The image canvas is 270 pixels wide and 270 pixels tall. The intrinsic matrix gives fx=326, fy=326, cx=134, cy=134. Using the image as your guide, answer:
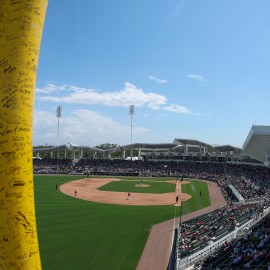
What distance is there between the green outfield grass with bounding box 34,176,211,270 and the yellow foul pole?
1641 cm

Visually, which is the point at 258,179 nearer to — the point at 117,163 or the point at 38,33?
the point at 117,163

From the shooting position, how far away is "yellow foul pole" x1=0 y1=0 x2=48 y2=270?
290 centimetres

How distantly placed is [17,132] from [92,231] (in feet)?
77.6

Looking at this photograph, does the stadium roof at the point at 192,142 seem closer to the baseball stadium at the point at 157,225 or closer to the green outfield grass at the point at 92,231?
the baseball stadium at the point at 157,225

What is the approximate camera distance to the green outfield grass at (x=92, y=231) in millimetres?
19141

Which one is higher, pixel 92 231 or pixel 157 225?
pixel 92 231

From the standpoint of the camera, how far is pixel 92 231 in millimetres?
25312

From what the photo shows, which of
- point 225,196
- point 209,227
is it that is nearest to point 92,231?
point 209,227

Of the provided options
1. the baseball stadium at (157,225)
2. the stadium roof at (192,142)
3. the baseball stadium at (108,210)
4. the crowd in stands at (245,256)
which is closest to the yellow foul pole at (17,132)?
the baseball stadium at (108,210)

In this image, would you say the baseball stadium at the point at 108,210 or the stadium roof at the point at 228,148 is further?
the stadium roof at the point at 228,148

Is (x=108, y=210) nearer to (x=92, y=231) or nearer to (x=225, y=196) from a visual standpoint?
(x=92, y=231)

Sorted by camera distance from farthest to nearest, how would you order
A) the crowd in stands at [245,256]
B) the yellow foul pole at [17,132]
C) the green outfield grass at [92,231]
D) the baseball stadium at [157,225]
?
the green outfield grass at [92,231] → the baseball stadium at [157,225] → the crowd in stands at [245,256] → the yellow foul pole at [17,132]

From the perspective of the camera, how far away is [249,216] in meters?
26.8

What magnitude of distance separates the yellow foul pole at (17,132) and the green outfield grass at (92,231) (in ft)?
53.8
